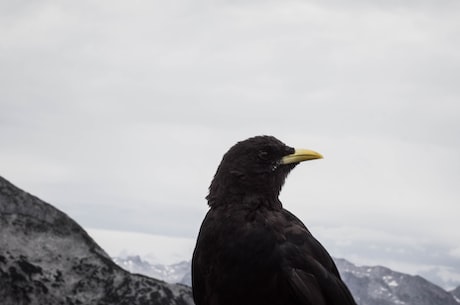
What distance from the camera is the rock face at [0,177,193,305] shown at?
534 inches

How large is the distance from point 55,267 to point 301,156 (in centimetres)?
650

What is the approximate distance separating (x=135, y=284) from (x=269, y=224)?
6.39m

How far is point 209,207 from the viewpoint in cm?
912

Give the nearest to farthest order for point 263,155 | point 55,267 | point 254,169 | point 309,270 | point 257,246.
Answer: point 257,246 < point 309,270 < point 254,169 < point 263,155 < point 55,267

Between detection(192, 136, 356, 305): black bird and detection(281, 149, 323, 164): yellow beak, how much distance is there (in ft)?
0.04

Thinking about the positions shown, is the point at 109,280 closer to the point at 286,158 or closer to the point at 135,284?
the point at 135,284

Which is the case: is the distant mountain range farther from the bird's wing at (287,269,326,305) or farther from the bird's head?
the bird's wing at (287,269,326,305)

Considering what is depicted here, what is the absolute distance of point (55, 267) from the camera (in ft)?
46.4

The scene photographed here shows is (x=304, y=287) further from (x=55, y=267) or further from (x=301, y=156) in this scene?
(x=55, y=267)

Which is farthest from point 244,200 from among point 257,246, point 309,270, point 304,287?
point 304,287

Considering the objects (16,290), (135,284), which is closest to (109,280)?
(135,284)

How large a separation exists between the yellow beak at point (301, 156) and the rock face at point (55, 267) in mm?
5720

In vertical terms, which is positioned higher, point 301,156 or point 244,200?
point 301,156

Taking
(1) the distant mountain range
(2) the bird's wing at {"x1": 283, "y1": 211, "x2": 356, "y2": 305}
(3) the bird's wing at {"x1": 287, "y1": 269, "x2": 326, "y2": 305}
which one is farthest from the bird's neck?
(1) the distant mountain range
